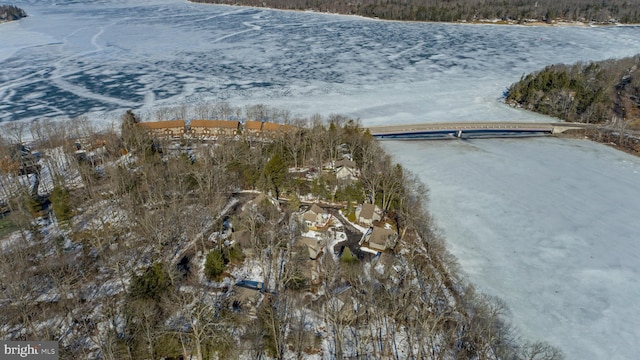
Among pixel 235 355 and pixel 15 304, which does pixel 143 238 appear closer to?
pixel 15 304

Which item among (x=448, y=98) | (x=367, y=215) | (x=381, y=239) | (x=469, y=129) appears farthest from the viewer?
(x=448, y=98)

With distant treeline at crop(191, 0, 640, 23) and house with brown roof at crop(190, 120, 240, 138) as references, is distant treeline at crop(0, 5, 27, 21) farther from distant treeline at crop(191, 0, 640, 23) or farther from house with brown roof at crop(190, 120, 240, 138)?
house with brown roof at crop(190, 120, 240, 138)

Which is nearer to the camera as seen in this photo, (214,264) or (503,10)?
(214,264)

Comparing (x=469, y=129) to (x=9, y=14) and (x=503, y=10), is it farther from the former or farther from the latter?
(x=9, y=14)

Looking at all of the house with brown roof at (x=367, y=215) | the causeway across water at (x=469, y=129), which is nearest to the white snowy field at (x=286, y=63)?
the causeway across water at (x=469, y=129)

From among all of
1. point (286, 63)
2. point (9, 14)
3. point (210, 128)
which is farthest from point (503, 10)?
point (9, 14)

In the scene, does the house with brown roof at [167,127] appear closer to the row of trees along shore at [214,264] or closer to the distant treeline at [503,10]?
the row of trees along shore at [214,264]

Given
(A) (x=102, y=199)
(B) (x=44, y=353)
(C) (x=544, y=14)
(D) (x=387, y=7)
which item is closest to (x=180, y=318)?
(B) (x=44, y=353)
